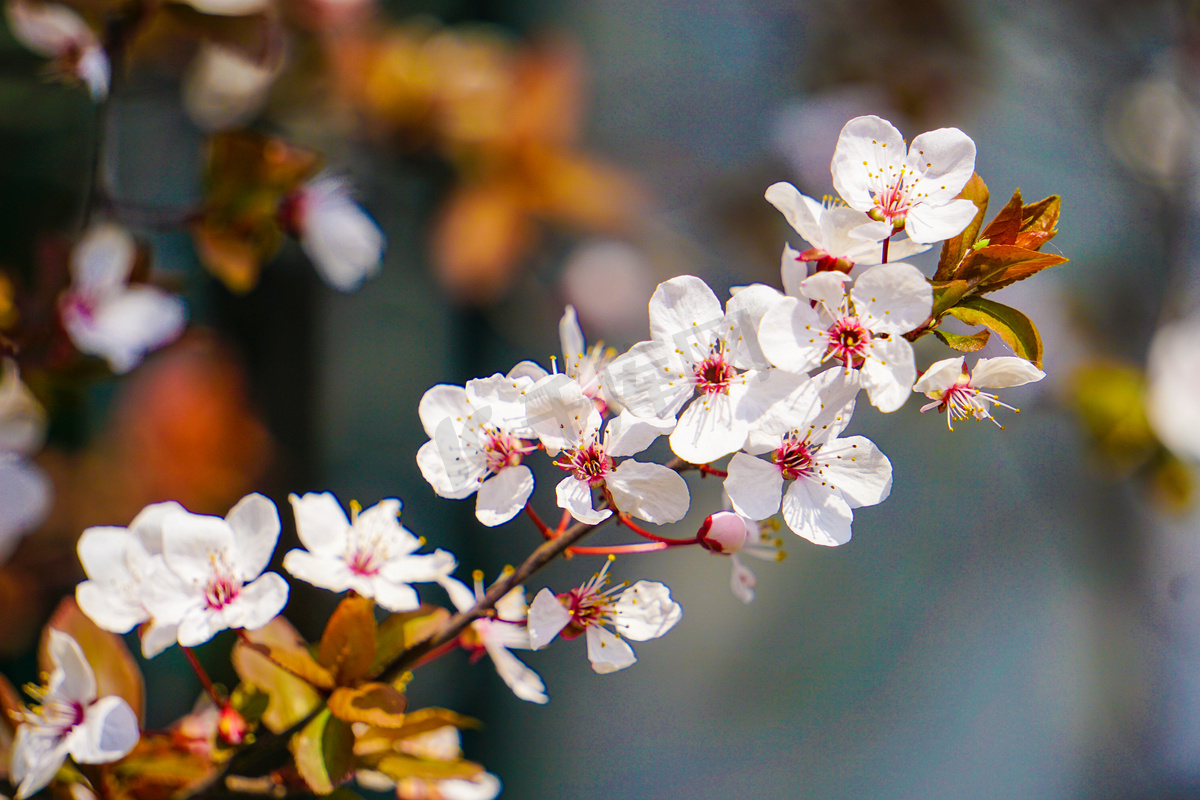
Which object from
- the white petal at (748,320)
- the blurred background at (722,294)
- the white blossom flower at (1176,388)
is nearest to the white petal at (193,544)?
the white petal at (748,320)

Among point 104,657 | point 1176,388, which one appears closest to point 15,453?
point 104,657

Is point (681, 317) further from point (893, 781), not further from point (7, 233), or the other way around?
point (893, 781)

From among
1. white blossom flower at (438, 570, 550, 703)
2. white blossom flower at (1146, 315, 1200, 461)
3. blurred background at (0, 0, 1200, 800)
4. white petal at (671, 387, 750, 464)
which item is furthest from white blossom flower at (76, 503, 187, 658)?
white blossom flower at (1146, 315, 1200, 461)

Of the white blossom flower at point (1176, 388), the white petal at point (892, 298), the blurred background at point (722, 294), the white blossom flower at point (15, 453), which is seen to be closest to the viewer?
the white petal at point (892, 298)

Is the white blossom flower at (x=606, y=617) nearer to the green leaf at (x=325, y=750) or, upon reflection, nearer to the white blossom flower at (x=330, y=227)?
the green leaf at (x=325, y=750)

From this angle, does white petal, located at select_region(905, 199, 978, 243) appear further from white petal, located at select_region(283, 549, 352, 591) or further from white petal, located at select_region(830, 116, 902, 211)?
white petal, located at select_region(283, 549, 352, 591)

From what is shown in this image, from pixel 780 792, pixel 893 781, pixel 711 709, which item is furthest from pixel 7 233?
pixel 893 781
